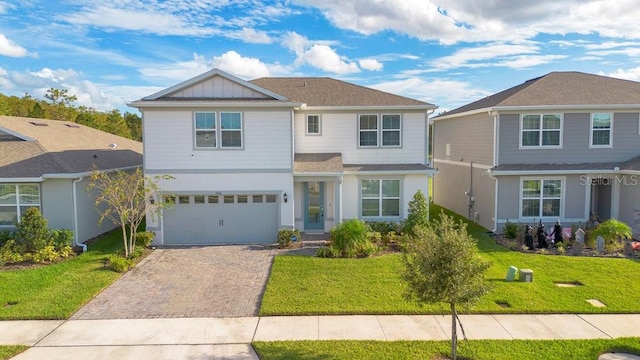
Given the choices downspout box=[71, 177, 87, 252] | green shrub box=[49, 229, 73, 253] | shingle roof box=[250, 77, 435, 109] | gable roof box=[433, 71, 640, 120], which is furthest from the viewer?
shingle roof box=[250, 77, 435, 109]

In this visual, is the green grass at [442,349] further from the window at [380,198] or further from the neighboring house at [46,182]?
the neighboring house at [46,182]

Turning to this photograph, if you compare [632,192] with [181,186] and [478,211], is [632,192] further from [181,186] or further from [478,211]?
[181,186]

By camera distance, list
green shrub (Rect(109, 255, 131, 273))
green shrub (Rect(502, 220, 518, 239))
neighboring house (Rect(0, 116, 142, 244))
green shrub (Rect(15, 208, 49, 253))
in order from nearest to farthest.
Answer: green shrub (Rect(109, 255, 131, 273))
green shrub (Rect(15, 208, 49, 253))
neighboring house (Rect(0, 116, 142, 244))
green shrub (Rect(502, 220, 518, 239))

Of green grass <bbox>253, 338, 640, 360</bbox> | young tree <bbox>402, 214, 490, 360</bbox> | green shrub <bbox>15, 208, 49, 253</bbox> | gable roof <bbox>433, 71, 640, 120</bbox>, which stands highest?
gable roof <bbox>433, 71, 640, 120</bbox>

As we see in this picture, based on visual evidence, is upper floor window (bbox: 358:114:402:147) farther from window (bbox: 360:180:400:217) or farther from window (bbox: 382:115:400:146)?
window (bbox: 360:180:400:217)

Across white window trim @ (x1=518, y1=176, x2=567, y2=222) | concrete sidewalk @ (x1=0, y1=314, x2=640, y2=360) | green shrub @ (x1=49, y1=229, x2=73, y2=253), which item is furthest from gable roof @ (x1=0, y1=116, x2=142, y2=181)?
white window trim @ (x1=518, y1=176, x2=567, y2=222)

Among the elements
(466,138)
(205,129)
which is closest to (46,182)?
(205,129)

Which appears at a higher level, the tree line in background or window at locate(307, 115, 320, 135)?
the tree line in background

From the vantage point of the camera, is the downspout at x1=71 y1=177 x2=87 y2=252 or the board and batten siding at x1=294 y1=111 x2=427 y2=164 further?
the board and batten siding at x1=294 y1=111 x2=427 y2=164

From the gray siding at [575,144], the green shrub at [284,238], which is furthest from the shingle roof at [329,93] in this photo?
the green shrub at [284,238]
